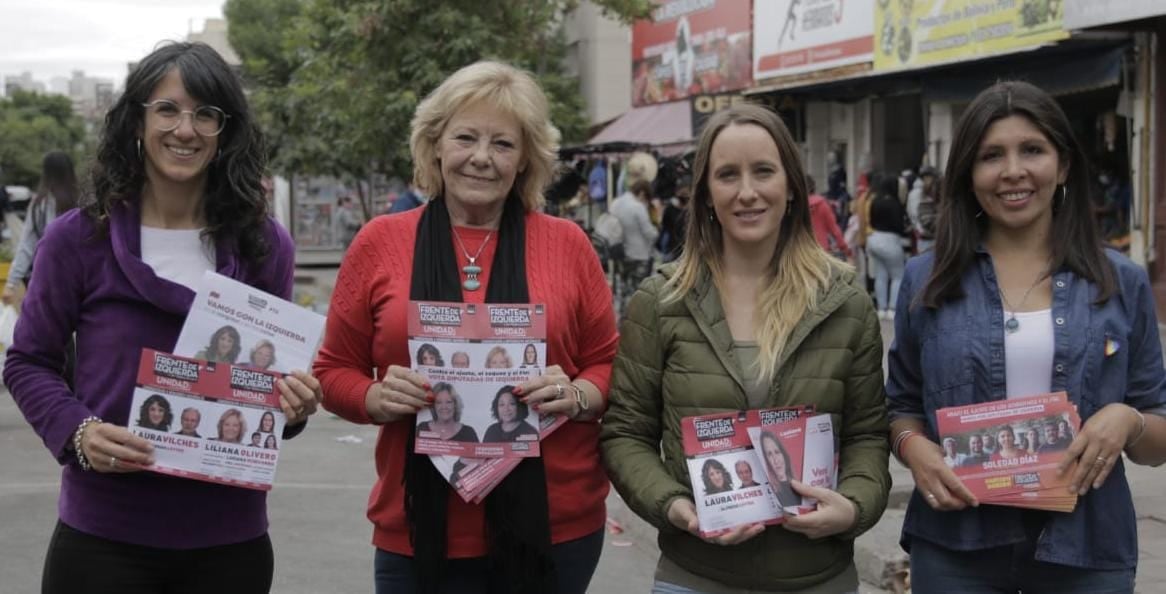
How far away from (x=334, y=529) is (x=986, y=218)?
4.57 meters

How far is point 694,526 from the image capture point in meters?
2.98

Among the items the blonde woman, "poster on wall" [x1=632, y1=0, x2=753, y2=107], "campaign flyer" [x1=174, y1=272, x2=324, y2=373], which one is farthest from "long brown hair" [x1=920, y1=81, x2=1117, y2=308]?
"poster on wall" [x1=632, y1=0, x2=753, y2=107]

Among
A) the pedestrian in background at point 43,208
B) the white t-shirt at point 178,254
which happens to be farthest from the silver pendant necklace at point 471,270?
the pedestrian in background at point 43,208

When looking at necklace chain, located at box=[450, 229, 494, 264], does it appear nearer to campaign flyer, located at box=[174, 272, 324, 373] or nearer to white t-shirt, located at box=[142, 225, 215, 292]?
campaign flyer, located at box=[174, 272, 324, 373]

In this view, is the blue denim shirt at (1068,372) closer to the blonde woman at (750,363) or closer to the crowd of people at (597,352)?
the crowd of people at (597,352)

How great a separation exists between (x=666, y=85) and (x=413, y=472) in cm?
2292

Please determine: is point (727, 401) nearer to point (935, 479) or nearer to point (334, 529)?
point (935, 479)

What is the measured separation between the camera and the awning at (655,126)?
80.1ft

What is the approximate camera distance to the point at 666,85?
83.8ft

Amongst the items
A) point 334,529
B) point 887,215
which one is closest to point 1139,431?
point 334,529

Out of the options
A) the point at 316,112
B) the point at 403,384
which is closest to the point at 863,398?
the point at 403,384

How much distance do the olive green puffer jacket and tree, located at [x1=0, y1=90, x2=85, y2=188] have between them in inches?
2827

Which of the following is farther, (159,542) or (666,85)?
(666,85)

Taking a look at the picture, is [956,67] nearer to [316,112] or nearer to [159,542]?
[316,112]
